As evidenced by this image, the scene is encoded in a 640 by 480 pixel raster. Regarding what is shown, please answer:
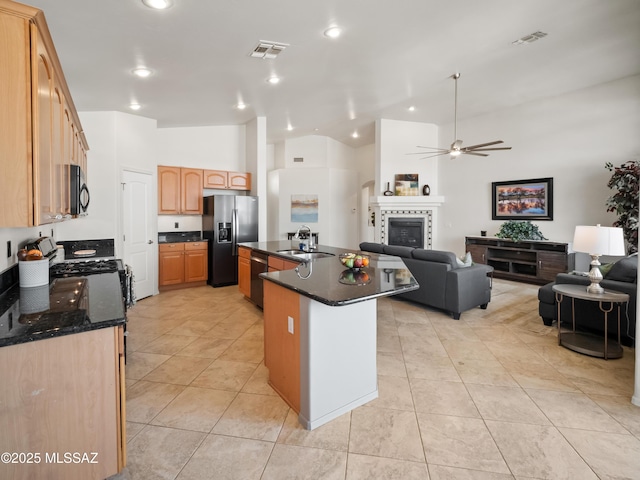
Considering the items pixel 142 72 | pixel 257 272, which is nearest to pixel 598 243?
pixel 257 272

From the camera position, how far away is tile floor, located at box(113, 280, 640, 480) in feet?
5.63

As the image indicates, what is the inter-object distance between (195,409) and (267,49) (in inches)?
136

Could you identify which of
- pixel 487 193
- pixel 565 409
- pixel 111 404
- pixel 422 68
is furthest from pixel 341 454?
pixel 487 193

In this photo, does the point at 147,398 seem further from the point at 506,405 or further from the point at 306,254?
the point at 506,405

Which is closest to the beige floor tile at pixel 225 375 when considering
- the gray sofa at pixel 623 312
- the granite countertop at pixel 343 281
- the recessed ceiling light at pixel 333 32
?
the granite countertop at pixel 343 281

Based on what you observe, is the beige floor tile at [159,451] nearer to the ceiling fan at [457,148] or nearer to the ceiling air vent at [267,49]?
the ceiling air vent at [267,49]

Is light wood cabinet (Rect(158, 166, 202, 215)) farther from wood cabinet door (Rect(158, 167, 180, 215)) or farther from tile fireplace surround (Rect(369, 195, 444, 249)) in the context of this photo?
tile fireplace surround (Rect(369, 195, 444, 249))

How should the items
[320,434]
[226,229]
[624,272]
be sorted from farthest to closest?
[226,229] → [624,272] → [320,434]

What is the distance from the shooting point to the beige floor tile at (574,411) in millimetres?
2041

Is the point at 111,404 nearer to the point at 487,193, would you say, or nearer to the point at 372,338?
the point at 372,338

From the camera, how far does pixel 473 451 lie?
1828 mm

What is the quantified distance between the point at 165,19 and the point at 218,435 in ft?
10.8

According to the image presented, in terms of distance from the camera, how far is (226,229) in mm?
5875

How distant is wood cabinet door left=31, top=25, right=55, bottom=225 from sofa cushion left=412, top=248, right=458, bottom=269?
151 inches
